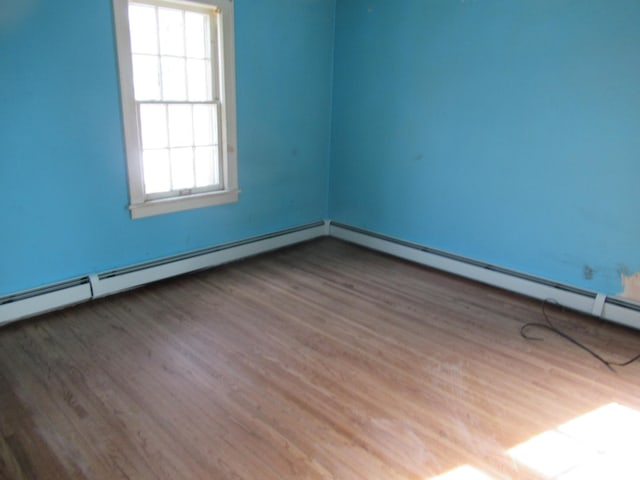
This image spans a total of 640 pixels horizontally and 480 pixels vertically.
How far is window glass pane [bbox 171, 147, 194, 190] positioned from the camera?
397cm

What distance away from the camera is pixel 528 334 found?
11.2ft

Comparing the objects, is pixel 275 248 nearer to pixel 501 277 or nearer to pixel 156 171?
pixel 156 171

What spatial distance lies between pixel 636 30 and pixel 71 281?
4.21 meters

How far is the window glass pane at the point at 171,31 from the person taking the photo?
3637 millimetres

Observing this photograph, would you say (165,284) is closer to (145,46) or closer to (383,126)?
(145,46)

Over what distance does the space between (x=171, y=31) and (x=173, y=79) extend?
0.35 m

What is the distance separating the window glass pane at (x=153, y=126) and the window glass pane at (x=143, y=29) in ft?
1.34

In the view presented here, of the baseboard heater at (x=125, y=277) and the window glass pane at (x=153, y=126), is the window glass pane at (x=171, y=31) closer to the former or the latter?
the window glass pane at (x=153, y=126)

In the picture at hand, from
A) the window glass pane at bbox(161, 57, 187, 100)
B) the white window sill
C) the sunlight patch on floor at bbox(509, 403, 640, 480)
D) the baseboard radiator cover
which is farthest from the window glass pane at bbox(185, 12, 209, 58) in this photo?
the sunlight patch on floor at bbox(509, 403, 640, 480)

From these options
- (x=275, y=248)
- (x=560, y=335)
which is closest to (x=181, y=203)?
(x=275, y=248)

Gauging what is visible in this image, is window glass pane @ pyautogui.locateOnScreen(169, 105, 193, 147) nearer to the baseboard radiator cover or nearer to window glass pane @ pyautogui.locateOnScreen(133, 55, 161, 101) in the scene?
window glass pane @ pyautogui.locateOnScreen(133, 55, 161, 101)

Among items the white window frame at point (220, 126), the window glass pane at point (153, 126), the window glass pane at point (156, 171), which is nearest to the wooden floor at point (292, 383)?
the white window frame at point (220, 126)

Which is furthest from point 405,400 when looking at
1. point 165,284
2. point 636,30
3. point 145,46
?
point 145,46

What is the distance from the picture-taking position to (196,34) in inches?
153
